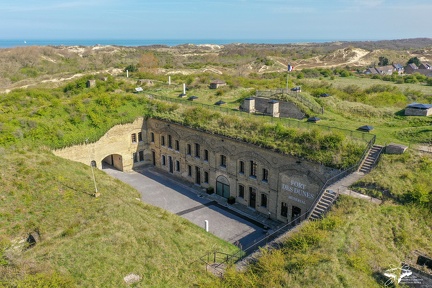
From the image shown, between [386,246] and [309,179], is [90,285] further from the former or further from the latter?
[309,179]

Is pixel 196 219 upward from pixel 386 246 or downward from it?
downward

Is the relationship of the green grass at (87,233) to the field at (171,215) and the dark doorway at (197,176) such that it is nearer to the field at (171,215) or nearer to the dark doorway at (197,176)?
the field at (171,215)

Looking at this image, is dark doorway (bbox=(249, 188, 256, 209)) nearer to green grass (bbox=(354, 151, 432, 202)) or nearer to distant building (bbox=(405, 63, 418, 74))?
green grass (bbox=(354, 151, 432, 202))

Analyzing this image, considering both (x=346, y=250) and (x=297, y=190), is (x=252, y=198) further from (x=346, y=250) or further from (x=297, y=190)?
(x=346, y=250)

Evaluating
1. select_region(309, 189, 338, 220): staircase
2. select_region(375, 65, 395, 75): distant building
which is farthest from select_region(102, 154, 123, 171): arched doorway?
select_region(375, 65, 395, 75): distant building

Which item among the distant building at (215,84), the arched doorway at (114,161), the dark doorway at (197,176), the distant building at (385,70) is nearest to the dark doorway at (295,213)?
the dark doorway at (197,176)

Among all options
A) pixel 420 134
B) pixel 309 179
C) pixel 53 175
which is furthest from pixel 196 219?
pixel 420 134

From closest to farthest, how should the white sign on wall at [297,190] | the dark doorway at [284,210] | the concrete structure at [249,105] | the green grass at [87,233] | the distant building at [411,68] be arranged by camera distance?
the green grass at [87,233]
the white sign on wall at [297,190]
the dark doorway at [284,210]
the concrete structure at [249,105]
the distant building at [411,68]

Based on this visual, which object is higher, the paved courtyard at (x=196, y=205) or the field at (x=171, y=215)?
the field at (x=171, y=215)
